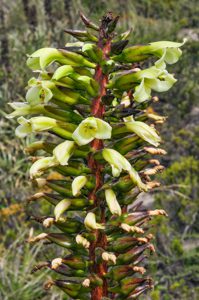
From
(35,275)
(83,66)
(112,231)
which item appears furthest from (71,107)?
(35,275)

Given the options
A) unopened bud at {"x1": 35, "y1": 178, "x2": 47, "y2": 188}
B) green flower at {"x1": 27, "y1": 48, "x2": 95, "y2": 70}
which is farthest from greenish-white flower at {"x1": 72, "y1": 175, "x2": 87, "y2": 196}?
green flower at {"x1": 27, "y1": 48, "x2": 95, "y2": 70}

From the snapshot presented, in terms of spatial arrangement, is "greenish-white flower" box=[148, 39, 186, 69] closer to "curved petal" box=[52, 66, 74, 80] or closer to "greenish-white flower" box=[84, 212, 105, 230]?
"curved petal" box=[52, 66, 74, 80]

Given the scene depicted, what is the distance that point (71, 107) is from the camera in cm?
228

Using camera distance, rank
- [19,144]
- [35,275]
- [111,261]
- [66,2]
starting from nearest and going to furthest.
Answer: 1. [111,261]
2. [35,275]
3. [19,144]
4. [66,2]

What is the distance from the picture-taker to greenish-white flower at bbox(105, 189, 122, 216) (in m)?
2.10

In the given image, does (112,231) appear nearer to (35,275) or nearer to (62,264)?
(62,264)

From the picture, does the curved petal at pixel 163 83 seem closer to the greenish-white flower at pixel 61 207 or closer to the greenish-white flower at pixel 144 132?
the greenish-white flower at pixel 144 132

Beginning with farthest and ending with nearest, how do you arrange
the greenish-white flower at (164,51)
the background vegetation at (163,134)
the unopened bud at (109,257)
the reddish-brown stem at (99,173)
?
the background vegetation at (163,134) < the greenish-white flower at (164,51) < the reddish-brown stem at (99,173) < the unopened bud at (109,257)

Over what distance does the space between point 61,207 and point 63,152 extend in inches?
8.3

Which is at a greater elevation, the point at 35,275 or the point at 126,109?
the point at 126,109

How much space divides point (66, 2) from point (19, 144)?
5922mm

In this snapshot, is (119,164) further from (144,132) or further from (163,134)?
(163,134)

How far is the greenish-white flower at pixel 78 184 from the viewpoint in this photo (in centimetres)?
211

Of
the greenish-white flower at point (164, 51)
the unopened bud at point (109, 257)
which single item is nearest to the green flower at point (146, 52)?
the greenish-white flower at point (164, 51)
